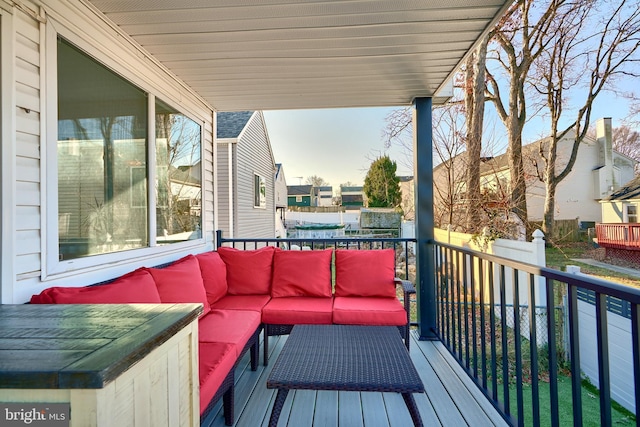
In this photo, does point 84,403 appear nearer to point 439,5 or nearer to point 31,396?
point 31,396

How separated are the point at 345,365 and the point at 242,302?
143cm

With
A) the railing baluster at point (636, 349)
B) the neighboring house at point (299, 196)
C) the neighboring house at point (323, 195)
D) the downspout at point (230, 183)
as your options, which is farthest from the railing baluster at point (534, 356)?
the neighboring house at point (323, 195)

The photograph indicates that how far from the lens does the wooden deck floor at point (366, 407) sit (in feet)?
6.19

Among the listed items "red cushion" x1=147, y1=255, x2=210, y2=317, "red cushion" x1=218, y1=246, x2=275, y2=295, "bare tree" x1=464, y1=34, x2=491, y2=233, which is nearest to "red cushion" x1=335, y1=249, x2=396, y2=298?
"red cushion" x1=218, y1=246, x2=275, y2=295

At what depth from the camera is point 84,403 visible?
2.26 ft

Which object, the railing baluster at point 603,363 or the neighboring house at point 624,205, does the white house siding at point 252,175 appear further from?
the neighboring house at point 624,205

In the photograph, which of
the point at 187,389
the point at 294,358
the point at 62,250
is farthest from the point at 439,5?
the point at 62,250

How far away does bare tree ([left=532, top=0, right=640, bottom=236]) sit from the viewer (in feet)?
24.8

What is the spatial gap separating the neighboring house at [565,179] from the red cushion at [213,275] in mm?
5666

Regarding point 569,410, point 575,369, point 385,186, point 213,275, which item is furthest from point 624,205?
point 213,275

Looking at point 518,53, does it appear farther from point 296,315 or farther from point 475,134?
point 296,315

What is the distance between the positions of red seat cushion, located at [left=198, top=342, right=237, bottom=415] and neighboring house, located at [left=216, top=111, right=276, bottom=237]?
5.88 meters

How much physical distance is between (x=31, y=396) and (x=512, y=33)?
10244mm

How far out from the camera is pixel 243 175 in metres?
8.22
